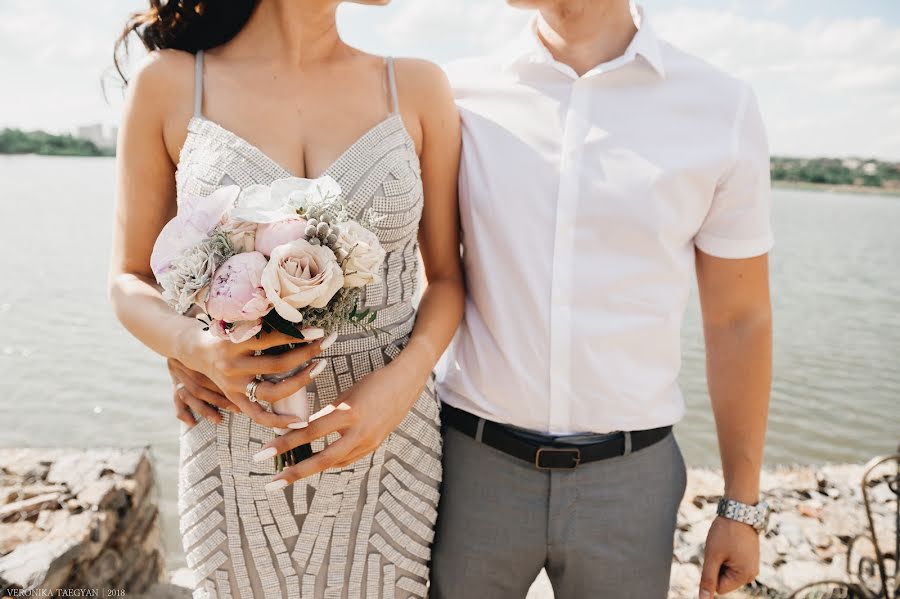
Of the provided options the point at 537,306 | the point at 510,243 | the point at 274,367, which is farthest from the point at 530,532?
the point at 274,367

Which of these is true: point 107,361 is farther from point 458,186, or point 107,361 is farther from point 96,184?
point 96,184

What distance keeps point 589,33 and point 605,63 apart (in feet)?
0.42

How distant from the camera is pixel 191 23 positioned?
78.3 inches

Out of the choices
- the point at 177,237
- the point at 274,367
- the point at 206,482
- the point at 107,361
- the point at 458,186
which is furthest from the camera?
the point at 107,361

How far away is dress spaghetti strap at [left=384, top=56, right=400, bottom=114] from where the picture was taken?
6.54 ft

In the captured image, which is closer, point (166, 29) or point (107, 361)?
point (166, 29)

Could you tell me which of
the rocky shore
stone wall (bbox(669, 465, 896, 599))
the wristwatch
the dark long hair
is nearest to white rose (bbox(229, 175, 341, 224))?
the dark long hair

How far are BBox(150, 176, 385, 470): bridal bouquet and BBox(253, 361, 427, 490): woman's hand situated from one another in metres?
0.31

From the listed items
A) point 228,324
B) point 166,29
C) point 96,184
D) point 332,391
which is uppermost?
point 96,184

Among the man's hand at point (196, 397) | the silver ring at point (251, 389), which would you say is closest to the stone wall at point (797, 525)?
the man's hand at point (196, 397)

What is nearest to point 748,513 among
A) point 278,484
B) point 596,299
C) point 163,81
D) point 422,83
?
point 596,299

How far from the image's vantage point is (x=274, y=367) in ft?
4.75

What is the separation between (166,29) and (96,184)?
152ft

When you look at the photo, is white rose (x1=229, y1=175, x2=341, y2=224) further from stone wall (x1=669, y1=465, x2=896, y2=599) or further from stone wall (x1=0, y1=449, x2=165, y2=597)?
stone wall (x1=669, y1=465, x2=896, y2=599)
